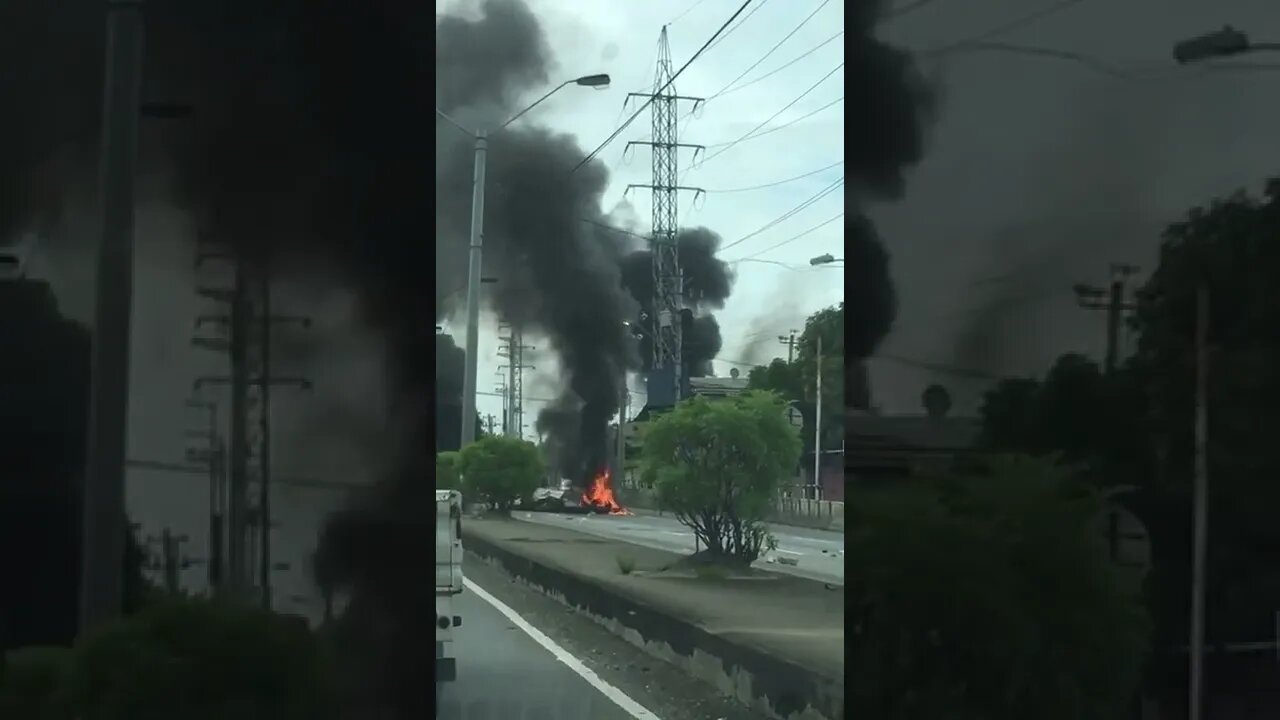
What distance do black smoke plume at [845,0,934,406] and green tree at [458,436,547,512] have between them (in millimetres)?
830

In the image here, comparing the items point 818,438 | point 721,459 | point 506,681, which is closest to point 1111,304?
point 818,438

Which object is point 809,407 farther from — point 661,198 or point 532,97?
point 532,97

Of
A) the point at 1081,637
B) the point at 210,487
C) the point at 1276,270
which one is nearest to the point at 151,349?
the point at 210,487

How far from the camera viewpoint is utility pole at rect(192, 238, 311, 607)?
2.76m

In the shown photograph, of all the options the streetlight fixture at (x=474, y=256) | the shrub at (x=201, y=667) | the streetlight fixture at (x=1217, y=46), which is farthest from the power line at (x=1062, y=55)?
the shrub at (x=201, y=667)

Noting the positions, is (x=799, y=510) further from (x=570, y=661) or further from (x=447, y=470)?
(x=447, y=470)

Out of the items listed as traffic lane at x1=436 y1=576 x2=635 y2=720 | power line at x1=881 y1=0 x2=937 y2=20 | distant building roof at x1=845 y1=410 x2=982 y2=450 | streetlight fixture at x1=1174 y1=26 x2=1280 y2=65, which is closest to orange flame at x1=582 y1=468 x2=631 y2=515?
traffic lane at x1=436 y1=576 x2=635 y2=720

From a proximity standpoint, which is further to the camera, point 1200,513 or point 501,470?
point 1200,513

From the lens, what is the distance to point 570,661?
114 inches

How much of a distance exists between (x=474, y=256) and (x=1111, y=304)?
1660 millimetres

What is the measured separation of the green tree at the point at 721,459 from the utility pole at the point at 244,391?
903 mm

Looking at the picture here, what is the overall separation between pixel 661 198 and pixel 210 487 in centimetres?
128

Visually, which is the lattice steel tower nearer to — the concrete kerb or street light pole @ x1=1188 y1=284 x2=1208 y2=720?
the concrete kerb

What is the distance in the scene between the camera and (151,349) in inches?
109
